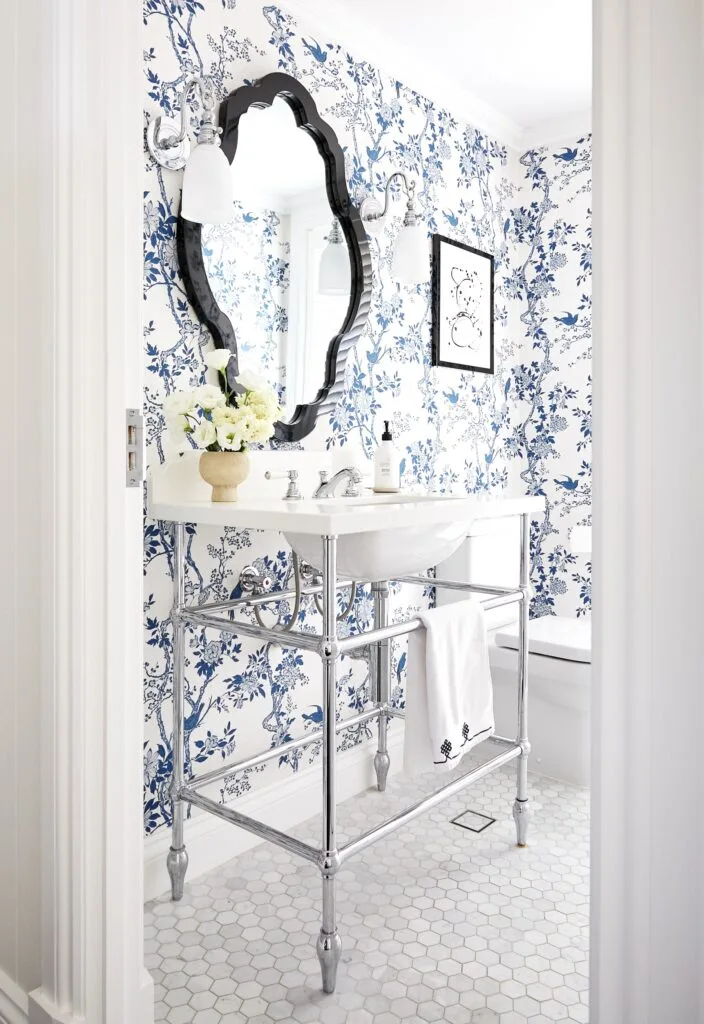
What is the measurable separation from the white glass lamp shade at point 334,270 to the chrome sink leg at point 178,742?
903 mm

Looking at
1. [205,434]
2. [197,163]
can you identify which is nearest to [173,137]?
[197,163]

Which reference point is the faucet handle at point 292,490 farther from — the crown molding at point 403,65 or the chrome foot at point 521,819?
the crown molding at point 403,65

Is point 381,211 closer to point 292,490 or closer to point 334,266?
point 334,266

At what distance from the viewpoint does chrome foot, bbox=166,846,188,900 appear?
172cm

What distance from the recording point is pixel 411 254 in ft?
7.48

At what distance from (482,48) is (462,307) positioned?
85 cm
